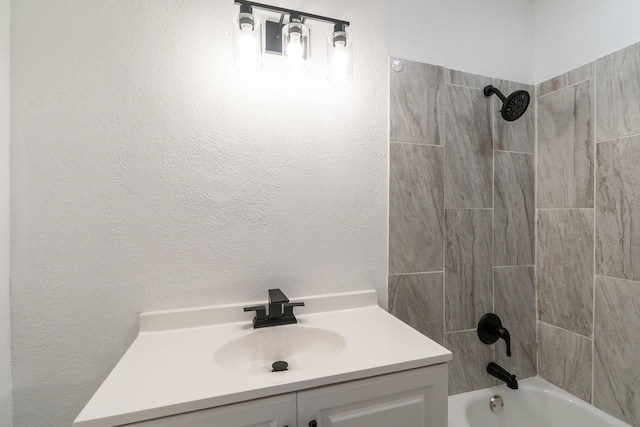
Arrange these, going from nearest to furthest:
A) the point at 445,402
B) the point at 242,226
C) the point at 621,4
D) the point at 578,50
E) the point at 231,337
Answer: the point at 445,402, the point at 231,337, the point at 242,226, the point at 621,4, the point at 578,50

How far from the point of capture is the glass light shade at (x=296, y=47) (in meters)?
1.02

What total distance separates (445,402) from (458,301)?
62cm

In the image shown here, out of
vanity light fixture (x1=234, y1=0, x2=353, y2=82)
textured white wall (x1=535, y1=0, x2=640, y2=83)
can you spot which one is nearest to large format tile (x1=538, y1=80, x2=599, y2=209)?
textured white wall (x1=535, y1=0, x2=640, y2=83)

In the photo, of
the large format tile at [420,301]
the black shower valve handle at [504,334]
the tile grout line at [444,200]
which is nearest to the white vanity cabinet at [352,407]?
the large format tile at [420,301]

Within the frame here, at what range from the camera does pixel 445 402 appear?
0.81 m

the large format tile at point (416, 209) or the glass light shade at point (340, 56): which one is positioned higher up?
the glass light shade at point (340, 56)

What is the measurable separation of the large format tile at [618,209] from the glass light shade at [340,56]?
46.1 inches

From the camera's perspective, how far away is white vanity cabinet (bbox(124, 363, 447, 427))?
0.64m

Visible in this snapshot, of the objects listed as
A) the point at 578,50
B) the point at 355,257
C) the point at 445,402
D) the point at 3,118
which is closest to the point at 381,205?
the point at 355,257

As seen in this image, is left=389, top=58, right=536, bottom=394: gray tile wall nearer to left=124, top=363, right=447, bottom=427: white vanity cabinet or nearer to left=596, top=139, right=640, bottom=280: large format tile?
left=596, top=139, right=640, bottom=280: large format tile

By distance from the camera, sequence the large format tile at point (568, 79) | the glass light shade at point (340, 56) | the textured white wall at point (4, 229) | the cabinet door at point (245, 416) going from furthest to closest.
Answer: the large format tile at point (568, 79)
the glass light shade at point (340, 56)
the textured white wall at point (4, 229)
the cabinet door at point (245, 416)

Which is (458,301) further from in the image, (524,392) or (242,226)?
(242,226)

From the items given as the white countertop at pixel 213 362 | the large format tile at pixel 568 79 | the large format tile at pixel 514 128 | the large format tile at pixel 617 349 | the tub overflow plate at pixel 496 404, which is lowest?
the tub overflow plate at pixel 496 404

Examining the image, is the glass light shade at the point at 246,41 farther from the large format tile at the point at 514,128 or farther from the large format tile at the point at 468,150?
the large format tile at the point at 514,128
